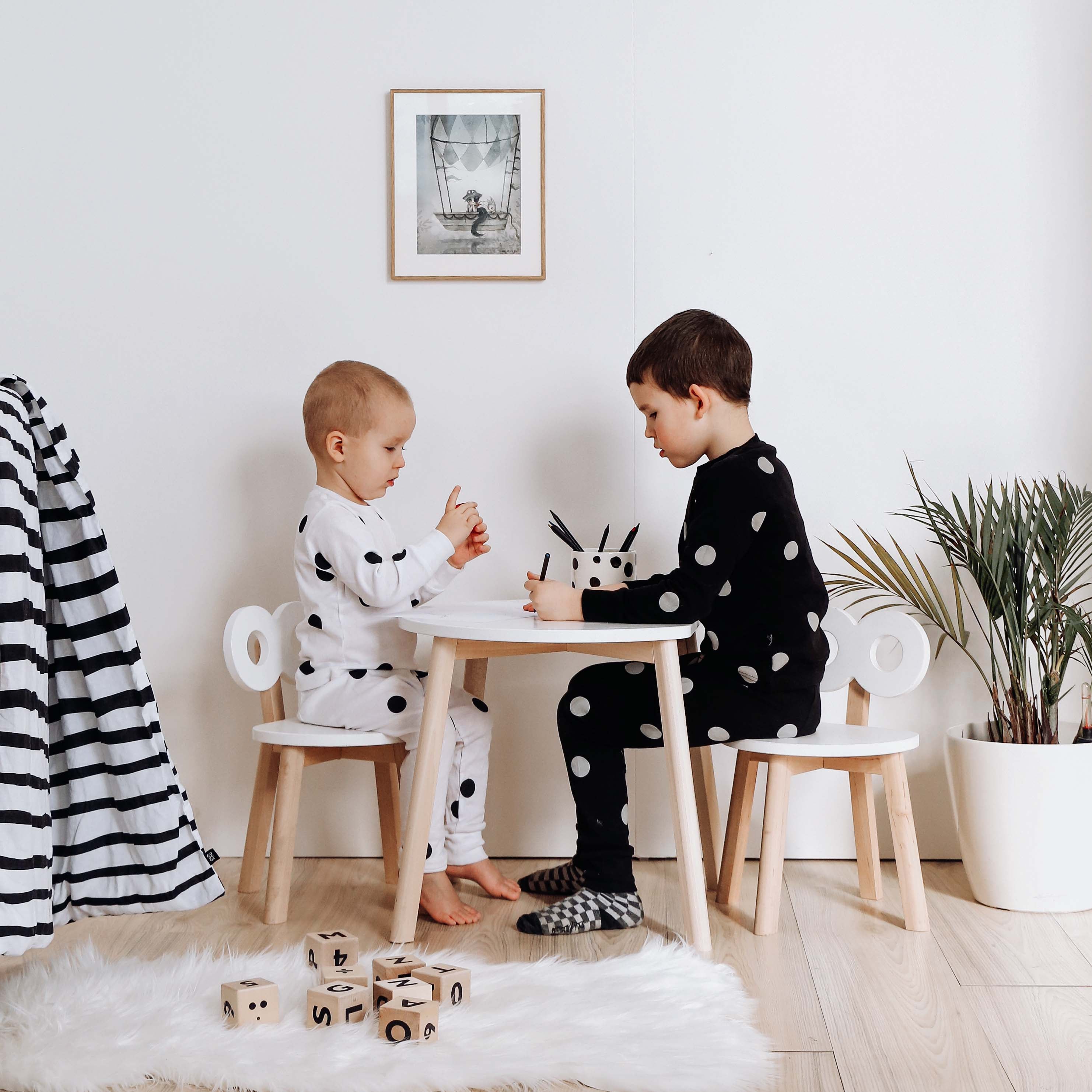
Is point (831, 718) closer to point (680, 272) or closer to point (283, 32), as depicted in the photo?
point (680, 272)

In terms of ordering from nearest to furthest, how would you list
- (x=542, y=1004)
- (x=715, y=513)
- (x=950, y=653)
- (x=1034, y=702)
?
1. (x=542, y=1004)
2. (x=715, y=513)
3. (x=1034, y=702)
4. (x=950, y=653)

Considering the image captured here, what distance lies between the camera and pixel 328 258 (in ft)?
6.97

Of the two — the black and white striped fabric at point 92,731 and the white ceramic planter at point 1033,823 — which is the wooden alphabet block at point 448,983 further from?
the white ceramic planter at point 1033,823

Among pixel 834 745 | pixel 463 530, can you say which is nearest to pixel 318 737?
pixel 463 530

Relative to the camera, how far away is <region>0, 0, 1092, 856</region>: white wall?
2.08m

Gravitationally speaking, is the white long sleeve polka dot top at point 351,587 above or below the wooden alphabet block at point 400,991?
above

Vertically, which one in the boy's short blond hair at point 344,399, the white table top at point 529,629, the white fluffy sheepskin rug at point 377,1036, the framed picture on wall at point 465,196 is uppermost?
the framed picture on wall at point 465,196

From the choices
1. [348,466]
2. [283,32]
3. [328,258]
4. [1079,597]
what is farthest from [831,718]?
[283,32]

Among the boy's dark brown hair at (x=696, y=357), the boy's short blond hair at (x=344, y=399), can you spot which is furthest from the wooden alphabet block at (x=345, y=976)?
the boy's dark brown hair at (x=696, y=357)

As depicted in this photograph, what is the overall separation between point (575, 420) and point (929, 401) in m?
0.71

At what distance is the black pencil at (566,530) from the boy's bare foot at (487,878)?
1.92ft

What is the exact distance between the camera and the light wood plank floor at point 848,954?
122cm

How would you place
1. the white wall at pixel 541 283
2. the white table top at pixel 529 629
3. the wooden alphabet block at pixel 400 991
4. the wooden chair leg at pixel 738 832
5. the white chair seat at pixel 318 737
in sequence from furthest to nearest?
1. the white wall at pixel 541 283
2. the wooden chair leg at pixel 738 832
3. the white chair seat at pixel 318 737
4. the white table top at pixel 529 629
5. the wooden alphabet block at pixel 400 991

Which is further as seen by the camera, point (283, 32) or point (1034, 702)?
point (283, 32)
